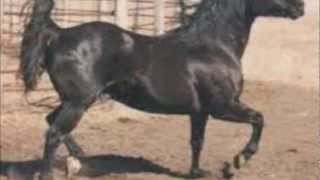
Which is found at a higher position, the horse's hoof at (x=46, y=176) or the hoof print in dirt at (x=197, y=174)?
the horse's hoof at (x=46, y=176)

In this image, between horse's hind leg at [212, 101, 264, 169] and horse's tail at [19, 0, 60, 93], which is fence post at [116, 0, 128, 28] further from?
horse's hind leg at [212, 101, 264, 169]

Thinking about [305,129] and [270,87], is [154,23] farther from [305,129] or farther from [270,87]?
[305,129]

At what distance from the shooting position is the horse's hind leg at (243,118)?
734 cm

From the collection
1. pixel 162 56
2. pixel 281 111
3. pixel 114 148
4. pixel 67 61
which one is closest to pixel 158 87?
pixel 162 56

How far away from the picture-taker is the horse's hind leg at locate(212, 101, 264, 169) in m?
7.34

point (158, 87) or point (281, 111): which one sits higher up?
point (158, 87)

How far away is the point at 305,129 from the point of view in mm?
10406

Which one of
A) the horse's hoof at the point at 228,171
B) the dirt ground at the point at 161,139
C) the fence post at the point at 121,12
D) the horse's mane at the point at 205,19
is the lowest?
the dirt ground at the point at 161,139

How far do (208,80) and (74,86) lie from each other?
3.64 feet

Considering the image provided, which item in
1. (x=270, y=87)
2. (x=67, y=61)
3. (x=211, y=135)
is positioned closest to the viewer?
(x=67, y=61)

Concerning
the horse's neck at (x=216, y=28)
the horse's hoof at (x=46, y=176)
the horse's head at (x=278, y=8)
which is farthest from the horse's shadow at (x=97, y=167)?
the horse's head at (x=278, y=8)

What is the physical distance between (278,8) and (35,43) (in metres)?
2.10

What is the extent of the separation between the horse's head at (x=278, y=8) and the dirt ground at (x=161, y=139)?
4.48ft

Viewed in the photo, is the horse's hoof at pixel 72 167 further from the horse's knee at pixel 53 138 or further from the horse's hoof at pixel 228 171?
the horse's hoof at pixel 228 171
